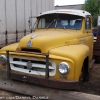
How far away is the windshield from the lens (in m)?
4.62

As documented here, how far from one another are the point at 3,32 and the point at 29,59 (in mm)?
2732

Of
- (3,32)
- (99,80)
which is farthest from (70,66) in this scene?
(3,32)

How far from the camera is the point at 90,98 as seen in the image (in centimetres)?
324

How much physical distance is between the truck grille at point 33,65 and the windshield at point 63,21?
4.95 feet

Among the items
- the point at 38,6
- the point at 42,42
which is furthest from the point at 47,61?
the point at 38,6

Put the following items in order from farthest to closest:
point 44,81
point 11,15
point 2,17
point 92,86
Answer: point 11,15 → point 2,17 → point 92,86 → point 44,81

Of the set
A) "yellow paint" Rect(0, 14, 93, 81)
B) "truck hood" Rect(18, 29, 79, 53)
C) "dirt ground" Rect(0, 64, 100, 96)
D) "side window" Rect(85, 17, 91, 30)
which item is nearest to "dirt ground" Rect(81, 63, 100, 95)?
"dirt ground" Rect(0, 64, 100, 96)

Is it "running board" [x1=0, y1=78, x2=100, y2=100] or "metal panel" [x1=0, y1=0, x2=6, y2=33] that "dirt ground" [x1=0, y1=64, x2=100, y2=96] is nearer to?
"running board" [x1=0, y1=78, x2=100, y2=100]

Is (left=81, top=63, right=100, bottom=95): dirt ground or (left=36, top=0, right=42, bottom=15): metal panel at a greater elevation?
(left=36, top=0, right=42, bottom=15): metal panel

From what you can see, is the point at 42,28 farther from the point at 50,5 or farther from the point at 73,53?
the point at 50,5

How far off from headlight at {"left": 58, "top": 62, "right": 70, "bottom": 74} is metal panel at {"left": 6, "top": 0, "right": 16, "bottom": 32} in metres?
3.46

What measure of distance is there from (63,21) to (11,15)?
2.30m

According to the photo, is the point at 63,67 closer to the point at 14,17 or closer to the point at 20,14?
the point at 14,17

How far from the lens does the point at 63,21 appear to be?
4676mm
